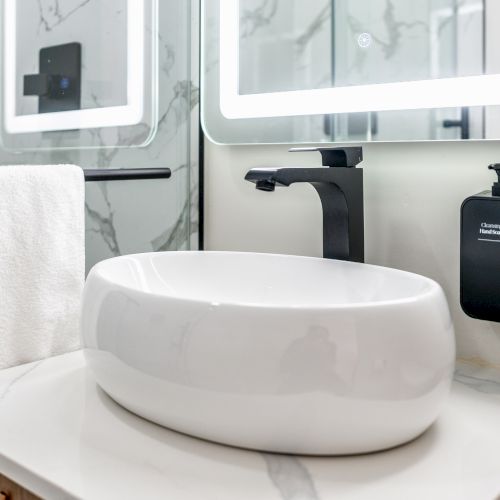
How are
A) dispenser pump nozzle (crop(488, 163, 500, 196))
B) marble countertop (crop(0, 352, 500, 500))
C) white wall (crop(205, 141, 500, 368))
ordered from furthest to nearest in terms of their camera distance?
white wall (crop(205, 141, 500, 368)), dispenser pump nozzle (crop(488, 163, 500, 196)), marble countertop (crop(0, 352, 500, 500))

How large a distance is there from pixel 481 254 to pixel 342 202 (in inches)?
8.1

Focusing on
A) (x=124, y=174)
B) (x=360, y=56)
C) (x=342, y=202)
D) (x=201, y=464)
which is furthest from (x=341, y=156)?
(x=201, y=464)

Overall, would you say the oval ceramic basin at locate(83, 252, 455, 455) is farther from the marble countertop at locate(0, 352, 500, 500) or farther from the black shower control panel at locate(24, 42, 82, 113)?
the black shower control panel at locate(24, 42, 82, 113)

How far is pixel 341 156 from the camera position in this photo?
34.9 inches

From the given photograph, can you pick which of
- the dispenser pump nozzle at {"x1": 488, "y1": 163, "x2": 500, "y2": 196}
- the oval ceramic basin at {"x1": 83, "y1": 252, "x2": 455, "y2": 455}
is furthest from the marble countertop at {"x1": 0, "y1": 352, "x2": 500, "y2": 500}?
the dispenser pump nozzle at {"x1": 488, "y1": 163, "x2": 500, "y2": 196}

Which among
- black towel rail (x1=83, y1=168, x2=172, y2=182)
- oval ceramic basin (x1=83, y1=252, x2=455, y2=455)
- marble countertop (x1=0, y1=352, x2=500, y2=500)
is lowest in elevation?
marble countertop (x1=0, y1=352, x2=500, y2=500)

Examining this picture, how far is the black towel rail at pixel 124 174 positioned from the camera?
99cm

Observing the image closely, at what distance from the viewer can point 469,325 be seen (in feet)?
2.92

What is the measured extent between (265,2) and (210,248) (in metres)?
0.47

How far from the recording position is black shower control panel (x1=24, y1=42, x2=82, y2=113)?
1.03 metres

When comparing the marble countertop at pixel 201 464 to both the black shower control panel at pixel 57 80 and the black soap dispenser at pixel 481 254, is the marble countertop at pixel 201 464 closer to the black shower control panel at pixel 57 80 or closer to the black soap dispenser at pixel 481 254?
the black soap dispenser at pixel 481 254

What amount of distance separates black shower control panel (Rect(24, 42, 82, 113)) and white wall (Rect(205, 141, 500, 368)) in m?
0.32

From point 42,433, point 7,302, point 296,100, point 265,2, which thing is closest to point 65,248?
point 7,302

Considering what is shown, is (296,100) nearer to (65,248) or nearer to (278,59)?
(278,59)
